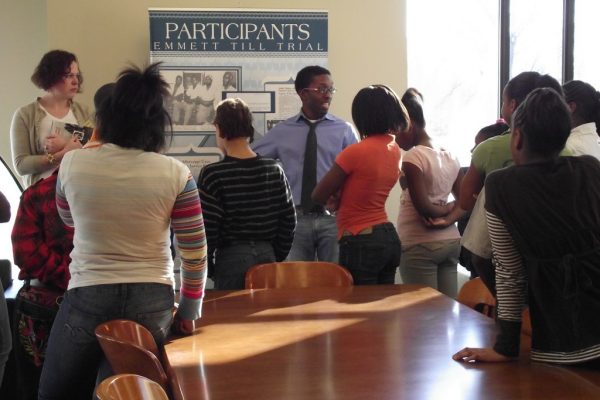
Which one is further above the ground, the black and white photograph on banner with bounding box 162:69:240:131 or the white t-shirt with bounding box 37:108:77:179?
the black and white photograph on banner with bounding box 162:69:240:131

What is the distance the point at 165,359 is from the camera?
215 cm

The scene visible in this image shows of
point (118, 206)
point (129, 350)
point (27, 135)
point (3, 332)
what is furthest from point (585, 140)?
point (27, 135)

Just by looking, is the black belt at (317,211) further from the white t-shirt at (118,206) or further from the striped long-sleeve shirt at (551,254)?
the striped long-sleeve shirt at (551,254)

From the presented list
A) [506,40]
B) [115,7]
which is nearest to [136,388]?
[115,7]

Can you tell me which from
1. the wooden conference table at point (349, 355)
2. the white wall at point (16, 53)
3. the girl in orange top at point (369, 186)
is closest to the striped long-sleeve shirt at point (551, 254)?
the wooden conference table at point (349, 355)

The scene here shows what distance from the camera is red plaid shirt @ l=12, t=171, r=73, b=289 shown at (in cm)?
289

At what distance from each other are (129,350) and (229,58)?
352 cm

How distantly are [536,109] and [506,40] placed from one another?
4206 mm

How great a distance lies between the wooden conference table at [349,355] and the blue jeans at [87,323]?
0.12 m

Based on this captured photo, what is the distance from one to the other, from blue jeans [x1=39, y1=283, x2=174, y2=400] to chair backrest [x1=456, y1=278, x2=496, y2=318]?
1315 mm

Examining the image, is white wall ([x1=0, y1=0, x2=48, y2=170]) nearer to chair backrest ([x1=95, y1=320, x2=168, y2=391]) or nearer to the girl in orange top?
the girl in orange top

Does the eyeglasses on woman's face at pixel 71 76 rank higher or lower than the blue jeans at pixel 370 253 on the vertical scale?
higher

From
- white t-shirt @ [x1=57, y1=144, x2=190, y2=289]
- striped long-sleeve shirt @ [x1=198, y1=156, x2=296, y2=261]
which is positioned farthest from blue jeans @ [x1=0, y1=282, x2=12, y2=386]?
striped long-sleeve shirt @ [x1=198, y1=156, x2=296, y2=261]

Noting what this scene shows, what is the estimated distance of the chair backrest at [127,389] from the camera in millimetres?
1554
